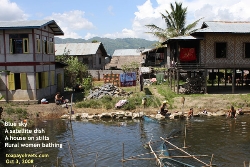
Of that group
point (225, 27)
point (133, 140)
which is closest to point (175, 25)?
point (225, 27)

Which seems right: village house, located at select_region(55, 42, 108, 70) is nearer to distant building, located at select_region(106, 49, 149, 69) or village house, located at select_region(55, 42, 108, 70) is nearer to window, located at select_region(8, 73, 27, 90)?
distant building, located at select_region(106, 49, 149, 69)

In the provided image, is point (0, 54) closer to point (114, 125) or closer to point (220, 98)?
point (114, 125)

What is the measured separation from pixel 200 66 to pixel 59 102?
514 inches

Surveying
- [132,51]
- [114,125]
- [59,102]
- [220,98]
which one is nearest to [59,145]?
[114,125]

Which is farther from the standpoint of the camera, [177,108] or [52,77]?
[52,77]

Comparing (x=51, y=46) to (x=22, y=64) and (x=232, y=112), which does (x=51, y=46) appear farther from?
(x=232, y=112)

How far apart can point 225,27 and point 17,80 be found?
19074mm

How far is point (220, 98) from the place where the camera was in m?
25.3

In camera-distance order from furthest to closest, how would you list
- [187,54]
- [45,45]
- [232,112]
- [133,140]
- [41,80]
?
1. [187,54]
2. [45,45]
3. [41,80]
4. [232,112]
5. [133,140]

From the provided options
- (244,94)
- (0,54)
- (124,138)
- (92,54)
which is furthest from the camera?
(92,54)

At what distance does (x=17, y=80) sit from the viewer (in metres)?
25.0

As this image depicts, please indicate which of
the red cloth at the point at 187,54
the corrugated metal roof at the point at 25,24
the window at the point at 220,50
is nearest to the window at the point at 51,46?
the corrugated metal roof at the point at 25,24

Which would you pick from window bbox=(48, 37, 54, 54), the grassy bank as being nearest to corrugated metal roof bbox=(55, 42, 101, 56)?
window bbox=(48, 37, 54, 54)

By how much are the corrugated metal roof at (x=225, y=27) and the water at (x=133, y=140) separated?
8468 millimetres
